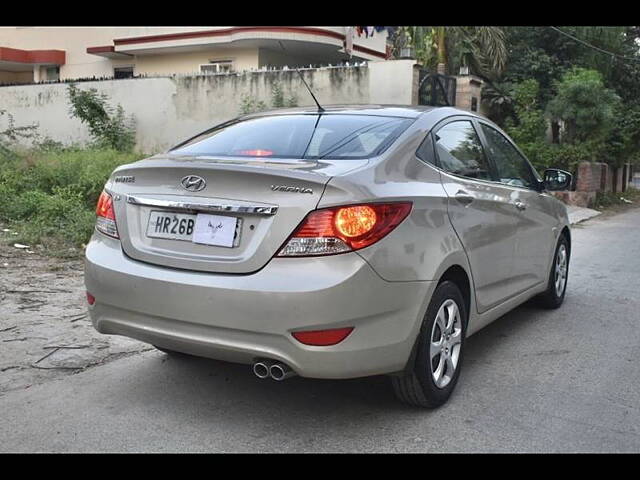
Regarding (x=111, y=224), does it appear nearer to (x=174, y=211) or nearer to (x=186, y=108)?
(x=174, y=211)

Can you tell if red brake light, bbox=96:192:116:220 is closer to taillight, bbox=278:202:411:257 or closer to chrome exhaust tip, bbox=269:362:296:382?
taillight, bbox=278:202:411:257

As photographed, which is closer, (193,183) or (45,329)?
(193,183)

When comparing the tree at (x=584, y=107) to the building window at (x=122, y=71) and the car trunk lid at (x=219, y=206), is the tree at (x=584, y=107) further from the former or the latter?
the car trunk lid at (x=219, y=206)

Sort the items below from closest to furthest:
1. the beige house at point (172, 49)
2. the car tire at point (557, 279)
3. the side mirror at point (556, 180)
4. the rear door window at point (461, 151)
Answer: the rear door window at point (461, 151) → the side mirror at point (556, 180) → the car tire at point (557, 279) → the beige house at point (172, 49)

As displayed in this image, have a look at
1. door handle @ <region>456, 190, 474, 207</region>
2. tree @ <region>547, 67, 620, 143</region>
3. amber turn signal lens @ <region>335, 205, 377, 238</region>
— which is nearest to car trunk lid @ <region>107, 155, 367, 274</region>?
amber turn signal lens @ <region>335, 205, 377, 238</region>

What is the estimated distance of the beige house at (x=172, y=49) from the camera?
1820 centimetres

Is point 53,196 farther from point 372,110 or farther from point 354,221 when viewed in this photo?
point 354,221

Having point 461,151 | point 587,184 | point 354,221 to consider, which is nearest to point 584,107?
point 587,184

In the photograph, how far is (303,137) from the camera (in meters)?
3.95

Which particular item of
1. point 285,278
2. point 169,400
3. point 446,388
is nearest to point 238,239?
point 285,278

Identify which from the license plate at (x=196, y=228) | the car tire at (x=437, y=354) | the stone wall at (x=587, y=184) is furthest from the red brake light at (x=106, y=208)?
the stone wall at (x=587, y=184)

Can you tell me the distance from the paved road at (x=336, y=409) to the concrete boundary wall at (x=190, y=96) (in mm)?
8978

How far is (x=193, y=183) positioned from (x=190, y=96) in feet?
41.1

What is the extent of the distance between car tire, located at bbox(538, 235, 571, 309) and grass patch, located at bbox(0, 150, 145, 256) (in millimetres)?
4820
